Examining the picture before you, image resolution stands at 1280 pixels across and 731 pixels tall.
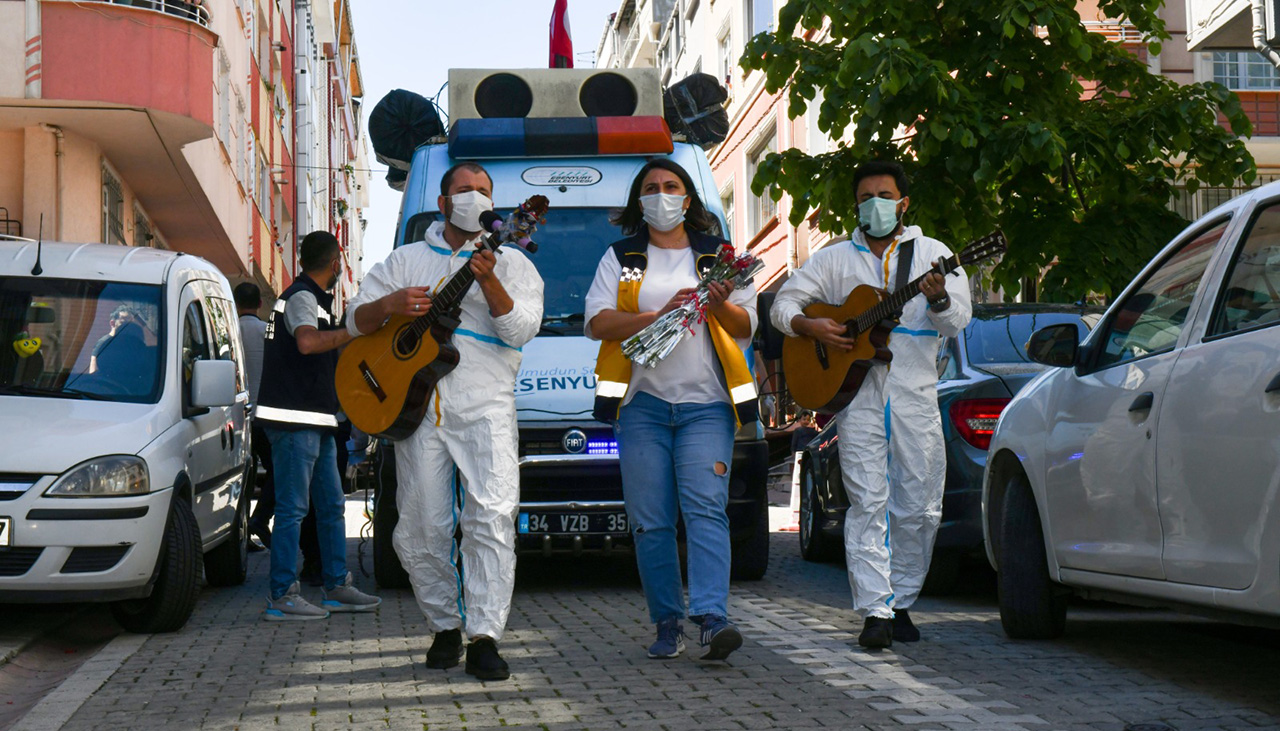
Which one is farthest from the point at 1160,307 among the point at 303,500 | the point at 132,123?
the point at 132,123

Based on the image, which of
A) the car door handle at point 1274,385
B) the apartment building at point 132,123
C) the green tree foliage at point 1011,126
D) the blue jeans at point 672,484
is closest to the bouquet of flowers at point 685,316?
the blue jeans at point 672,484

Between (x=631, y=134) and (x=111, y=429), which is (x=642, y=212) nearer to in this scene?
(x=111, y=429)

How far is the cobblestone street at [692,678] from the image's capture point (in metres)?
5.15

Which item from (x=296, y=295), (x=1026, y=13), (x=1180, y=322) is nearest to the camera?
(x=1180, y=322)

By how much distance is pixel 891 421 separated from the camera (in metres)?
6.70

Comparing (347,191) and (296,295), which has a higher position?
(347,191)

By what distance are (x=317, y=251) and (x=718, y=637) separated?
3.37 meters

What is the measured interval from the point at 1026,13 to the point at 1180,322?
6.67 m

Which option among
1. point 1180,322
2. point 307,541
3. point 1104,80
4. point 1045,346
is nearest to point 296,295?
point 307,541

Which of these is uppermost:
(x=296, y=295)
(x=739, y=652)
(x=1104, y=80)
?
(x=1104, y=80)

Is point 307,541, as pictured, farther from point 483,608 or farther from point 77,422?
point 483,608

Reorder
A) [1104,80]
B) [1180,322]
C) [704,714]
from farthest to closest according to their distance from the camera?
[1104,80]
[1180,322]
[704,714]

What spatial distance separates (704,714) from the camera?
5141 mm

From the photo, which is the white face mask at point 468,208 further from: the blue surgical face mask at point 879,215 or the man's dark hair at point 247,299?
the man's dark hair at point 247,299
